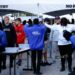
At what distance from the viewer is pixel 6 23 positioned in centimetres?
1462

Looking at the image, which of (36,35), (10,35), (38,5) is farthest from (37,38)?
(38,5)

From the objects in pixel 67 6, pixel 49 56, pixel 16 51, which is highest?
pixel 67 6

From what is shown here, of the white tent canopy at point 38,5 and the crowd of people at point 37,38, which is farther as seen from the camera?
the white tent canopy at point 38,5

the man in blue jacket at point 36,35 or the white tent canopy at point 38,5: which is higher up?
the white tent canopy at point 38,5

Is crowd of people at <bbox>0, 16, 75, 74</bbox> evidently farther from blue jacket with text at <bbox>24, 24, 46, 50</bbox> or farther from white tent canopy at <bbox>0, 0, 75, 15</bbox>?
white tent canopy at <bbox>0, 0, 75, 15</bbox>

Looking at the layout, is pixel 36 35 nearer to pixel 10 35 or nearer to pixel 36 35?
pixel 36 35

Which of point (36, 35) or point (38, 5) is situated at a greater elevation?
point (38, 5)

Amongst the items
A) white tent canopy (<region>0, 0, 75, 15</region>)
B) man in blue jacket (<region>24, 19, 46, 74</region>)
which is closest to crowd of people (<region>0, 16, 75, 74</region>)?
man in blue jacket (<region>24, 19, 46, 74</region>)

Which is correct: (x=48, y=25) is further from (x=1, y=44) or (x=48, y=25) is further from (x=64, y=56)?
(x=1, y=44)

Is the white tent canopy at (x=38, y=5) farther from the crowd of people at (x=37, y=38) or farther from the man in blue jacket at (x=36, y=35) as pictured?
the man in blue jacket at (x=36, y=35)

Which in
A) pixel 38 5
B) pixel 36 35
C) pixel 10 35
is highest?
pixel 38 5

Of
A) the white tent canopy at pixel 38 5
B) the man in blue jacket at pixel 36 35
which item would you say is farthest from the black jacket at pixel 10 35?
the white tent canopy at pixel 38 5

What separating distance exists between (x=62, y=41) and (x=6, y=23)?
209cm

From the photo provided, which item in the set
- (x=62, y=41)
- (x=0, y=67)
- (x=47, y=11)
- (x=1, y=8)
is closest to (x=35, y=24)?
(x=62, y=41)
